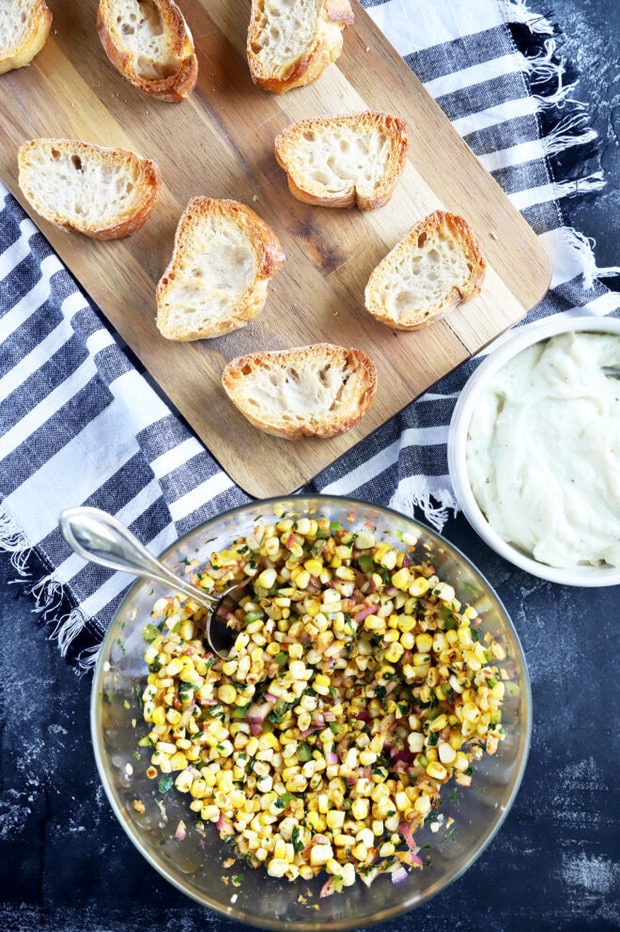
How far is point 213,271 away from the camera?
2.50 m

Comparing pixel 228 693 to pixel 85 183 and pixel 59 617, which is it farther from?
pixel 85 183

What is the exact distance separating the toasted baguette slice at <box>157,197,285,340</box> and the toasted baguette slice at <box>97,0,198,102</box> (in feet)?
A: 1.13

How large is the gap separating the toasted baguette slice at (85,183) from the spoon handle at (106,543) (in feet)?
2.80

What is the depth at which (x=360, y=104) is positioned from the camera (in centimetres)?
253

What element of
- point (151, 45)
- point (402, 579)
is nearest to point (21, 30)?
point (151, 45)

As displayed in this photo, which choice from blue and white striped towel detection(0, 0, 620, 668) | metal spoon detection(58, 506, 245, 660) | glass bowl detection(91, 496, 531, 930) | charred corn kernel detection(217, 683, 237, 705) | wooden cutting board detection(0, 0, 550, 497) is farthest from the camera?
blue and white striped towel detection(0, 0, 620, 668)

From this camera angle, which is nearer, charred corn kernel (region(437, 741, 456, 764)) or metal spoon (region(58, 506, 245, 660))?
metal spoon (region(58, 506, 245, 660))

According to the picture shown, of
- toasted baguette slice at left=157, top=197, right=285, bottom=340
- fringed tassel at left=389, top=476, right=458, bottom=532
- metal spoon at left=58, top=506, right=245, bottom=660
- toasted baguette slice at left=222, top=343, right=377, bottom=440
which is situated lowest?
fringed tassel at left=389, top=476, right=458, bottom=532

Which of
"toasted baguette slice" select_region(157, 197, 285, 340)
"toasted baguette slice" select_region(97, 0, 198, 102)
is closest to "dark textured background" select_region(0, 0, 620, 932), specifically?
"toasted baguette slice" select_region(157, 197, 285, 340)

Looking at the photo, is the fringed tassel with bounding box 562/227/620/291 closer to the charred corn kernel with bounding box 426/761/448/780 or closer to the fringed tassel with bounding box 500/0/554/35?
the fringed tassel with bounding box 500/0/554/35

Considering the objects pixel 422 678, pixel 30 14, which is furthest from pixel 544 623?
pixel 30 14

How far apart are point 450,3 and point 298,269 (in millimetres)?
965

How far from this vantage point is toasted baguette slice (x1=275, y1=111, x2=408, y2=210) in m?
2.45

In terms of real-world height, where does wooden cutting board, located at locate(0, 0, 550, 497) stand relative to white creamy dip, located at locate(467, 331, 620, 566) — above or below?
above
